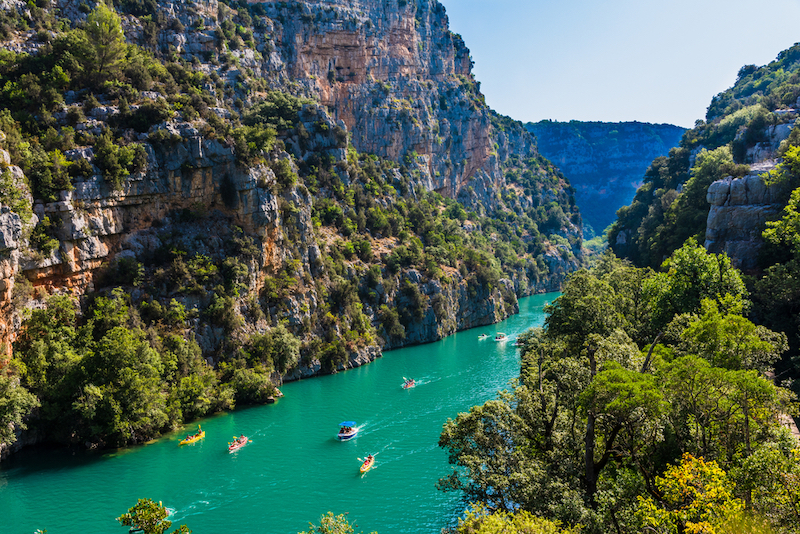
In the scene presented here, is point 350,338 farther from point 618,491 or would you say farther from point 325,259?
point 618,491

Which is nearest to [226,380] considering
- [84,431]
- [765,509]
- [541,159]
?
[84,431]

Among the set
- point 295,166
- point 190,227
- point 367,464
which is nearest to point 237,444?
point 367,464

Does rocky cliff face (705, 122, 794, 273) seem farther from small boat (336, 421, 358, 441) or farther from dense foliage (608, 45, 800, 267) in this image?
small boat (336, 421, 358, 441)

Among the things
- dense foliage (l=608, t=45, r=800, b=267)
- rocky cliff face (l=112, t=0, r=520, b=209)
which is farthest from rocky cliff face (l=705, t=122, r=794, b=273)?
rocky cliff face (l=112, t=0, r=520, b=209)

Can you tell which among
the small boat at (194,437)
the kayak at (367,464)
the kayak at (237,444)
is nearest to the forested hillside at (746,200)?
the kayak at (367,464)

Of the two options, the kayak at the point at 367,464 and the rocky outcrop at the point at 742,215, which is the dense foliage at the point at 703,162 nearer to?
the rocky outcrop at the point at 742,215
